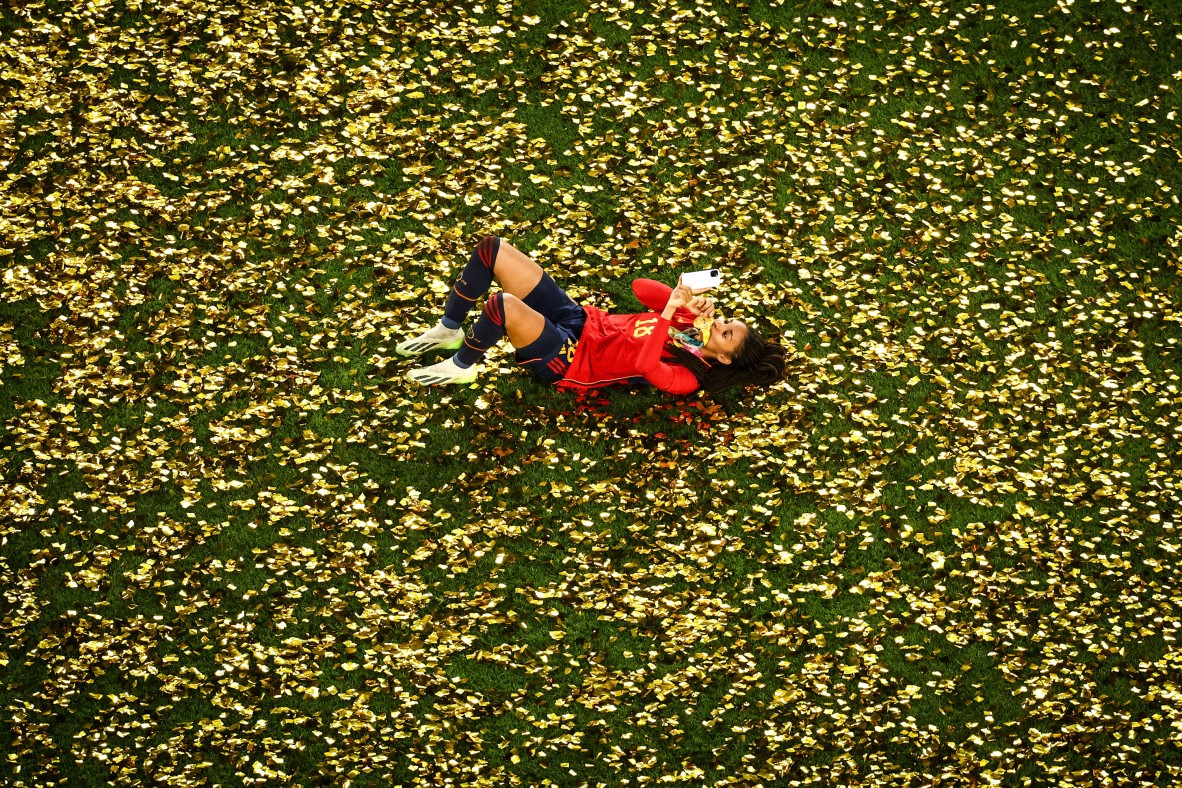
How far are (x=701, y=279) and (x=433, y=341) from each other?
2.08m

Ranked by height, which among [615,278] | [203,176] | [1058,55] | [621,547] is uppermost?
[1058,55]

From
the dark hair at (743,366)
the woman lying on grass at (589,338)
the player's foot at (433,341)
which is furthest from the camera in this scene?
the player's foot at (433,341)

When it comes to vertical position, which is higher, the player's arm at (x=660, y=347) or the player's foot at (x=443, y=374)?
the player's arm at (x=660, y=347)

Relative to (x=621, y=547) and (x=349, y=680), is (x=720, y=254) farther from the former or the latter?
(x=349, y=680)

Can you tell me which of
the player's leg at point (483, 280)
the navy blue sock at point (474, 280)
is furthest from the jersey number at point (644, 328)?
the navy blue sock at point (474, 280)

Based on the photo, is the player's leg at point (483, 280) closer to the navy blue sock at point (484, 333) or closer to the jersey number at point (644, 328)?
the navy blue sock at point (484, 333)

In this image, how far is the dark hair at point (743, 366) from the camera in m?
6.66

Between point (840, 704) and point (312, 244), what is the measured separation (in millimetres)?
5375

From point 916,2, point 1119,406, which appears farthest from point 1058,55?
point 1119,406

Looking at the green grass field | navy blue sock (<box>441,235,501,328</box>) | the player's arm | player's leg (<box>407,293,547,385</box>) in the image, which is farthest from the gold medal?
navy blue sock (<box>441,235,501,328</box>)

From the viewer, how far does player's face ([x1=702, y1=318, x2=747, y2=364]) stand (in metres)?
6.55

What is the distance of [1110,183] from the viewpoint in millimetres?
8414

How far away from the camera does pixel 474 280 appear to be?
21.4 feet

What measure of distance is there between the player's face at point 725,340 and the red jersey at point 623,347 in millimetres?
240
